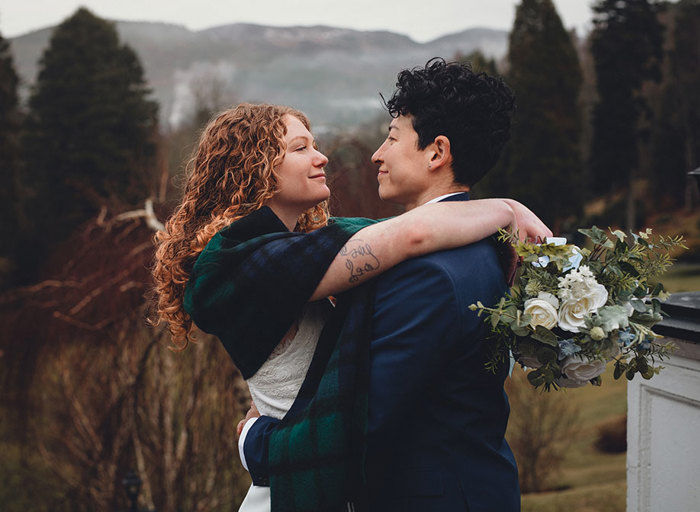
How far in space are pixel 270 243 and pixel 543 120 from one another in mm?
19065

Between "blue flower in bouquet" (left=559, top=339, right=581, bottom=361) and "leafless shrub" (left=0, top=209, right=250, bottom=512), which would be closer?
"blue flower in bouquet" (left=559, top=339, right=581, bottom=361)

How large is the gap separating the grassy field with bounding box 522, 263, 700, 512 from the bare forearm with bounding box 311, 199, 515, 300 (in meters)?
6.60

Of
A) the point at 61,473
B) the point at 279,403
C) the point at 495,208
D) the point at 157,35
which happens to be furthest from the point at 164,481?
the point at 157,35

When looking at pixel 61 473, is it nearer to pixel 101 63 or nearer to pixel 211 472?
pixel 211 472

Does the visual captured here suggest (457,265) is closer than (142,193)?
Yes

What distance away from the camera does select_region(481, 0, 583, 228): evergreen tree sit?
1870 cm

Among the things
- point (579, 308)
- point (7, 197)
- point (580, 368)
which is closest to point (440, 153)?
point (579, 308)

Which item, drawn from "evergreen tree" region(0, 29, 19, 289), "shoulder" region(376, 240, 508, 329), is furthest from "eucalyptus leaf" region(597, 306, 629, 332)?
"evergreen tree" region(0, 29, 19, 289)

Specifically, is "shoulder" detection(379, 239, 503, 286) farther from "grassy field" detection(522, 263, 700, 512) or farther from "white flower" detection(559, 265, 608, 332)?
"grassy field" detection(522, 263, 700, 512)

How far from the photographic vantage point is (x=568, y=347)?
163 cm

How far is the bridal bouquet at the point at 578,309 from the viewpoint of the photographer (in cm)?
160

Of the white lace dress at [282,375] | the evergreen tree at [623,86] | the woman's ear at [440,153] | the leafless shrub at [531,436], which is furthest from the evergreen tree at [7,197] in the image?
the evergreen tree at [623,86]

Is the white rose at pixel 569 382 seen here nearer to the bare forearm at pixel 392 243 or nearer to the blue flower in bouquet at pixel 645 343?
the blue flower in bouquet at pixel 645 343

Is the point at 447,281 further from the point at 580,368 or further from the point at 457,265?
the point at 580,368
